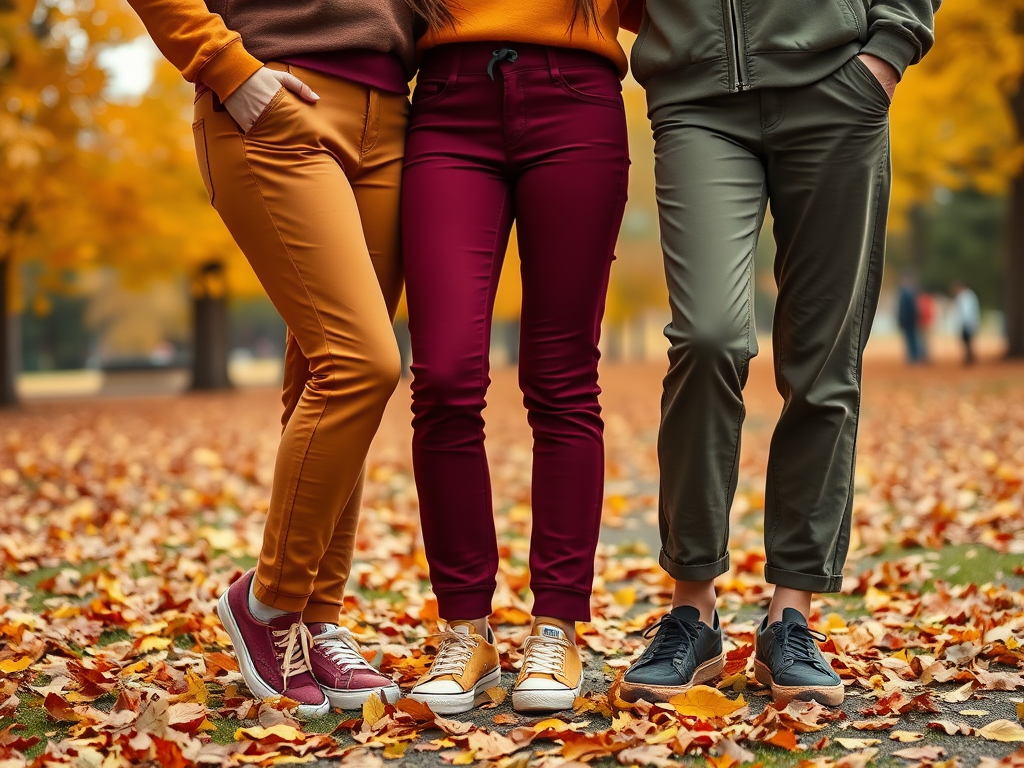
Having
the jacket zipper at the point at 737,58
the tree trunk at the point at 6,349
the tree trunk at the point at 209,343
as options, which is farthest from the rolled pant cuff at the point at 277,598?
the tree trunk at the point at 209,343

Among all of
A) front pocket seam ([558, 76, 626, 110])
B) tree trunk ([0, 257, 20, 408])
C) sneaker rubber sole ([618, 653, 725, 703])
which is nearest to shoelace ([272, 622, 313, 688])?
sneaker rubber sole ([618, 653, 725, 703])

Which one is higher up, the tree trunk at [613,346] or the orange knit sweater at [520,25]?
the orange knit sweater at [520,25]

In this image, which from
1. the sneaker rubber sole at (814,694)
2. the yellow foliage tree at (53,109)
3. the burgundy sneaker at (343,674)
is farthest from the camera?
the yellow foliage tree at (53,109)

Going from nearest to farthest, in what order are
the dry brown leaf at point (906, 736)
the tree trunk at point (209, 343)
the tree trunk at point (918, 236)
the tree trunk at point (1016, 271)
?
the dry brown leaf at point (906, 736) → the tree trunk at point (1016, 271) → the tree trunk at point (209, 343) → the tree trunk at point (918, 236)

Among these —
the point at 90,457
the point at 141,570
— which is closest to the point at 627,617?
the point at 141,570

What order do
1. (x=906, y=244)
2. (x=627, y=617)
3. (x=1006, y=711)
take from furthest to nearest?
1. (x=906, y=244)
2. (x=627, y=617)
3. (x=1006, y=711)

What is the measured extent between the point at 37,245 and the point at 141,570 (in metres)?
11.0

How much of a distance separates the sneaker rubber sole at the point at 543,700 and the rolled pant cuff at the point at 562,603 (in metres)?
0.20

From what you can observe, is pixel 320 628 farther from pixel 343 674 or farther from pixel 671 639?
pixel 671 639

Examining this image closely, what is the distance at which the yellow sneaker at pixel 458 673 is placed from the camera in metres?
2.61

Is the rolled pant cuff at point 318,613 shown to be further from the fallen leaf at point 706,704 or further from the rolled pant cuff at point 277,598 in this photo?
the fallen leaf at point 706,704

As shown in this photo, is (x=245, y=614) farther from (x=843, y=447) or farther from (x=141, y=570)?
(x=141, y=570)

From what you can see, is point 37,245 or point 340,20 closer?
point 340,20

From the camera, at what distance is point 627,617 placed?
3881 millimetres
